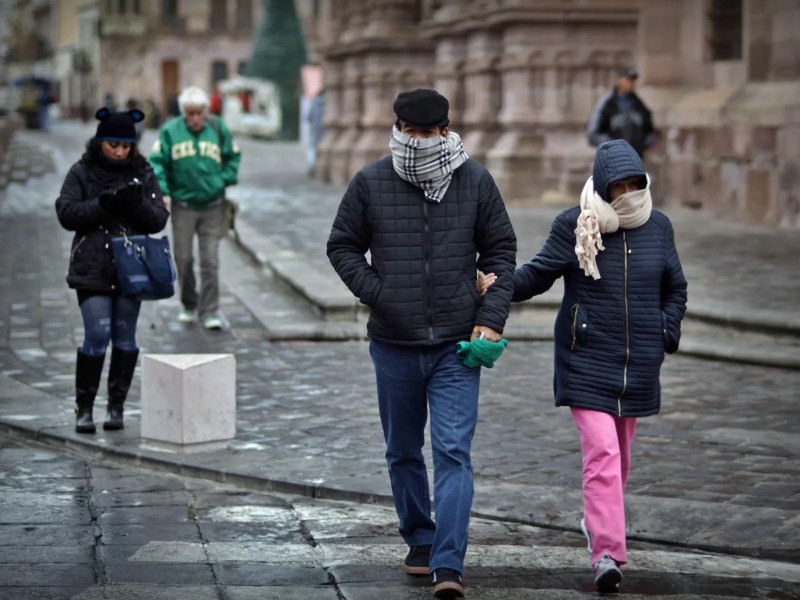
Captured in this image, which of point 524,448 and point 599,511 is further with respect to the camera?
point 524,448

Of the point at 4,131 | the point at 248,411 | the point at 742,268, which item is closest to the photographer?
the point at 248,411

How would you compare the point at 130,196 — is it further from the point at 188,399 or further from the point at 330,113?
the point at 330,113

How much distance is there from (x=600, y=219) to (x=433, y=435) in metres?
0.97

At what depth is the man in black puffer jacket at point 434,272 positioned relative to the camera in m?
5.90

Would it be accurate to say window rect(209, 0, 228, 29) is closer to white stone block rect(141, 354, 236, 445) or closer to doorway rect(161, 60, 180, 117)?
doorway rect(161, 60, 180, 117)

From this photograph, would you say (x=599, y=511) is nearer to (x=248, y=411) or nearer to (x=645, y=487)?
(x=645, y=487)

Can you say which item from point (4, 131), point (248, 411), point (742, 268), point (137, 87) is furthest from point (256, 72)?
point (248, 411)

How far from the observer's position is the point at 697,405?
9.80 m

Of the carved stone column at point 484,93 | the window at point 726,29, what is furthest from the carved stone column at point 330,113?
the window at point 726,29

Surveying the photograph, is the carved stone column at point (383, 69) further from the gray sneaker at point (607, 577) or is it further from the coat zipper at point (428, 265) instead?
the gray sneaker at point (607, 577)

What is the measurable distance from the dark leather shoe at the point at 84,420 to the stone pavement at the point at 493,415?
59mm

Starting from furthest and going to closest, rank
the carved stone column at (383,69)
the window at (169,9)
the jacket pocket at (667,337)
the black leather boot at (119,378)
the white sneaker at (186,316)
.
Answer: the window at (169,9) < the carved stone column at (383,69) < the white sneaker at (186,316) < the black leather boot at (119,378) < the jacket pocket at (667,337)

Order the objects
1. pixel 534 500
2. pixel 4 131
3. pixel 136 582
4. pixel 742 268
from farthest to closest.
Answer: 1. pixel 4 131
2. pixel 742 268
3. pixel 534 500
4. pixel 136 582

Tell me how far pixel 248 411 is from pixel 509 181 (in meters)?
13.9
